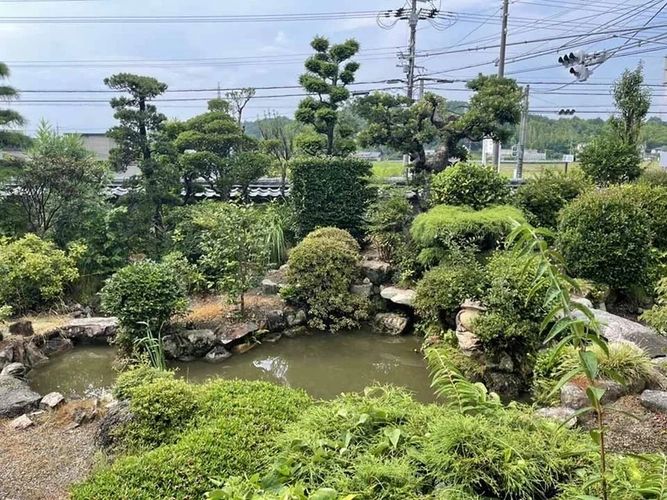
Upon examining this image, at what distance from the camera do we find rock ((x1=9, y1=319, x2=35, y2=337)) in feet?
18.5

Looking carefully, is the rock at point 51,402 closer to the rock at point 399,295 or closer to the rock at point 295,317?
the rock at point 295,317

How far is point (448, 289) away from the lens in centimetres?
547

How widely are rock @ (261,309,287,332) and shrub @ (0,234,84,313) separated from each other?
2.69 metres

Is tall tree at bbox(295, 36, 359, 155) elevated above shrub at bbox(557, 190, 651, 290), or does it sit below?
above

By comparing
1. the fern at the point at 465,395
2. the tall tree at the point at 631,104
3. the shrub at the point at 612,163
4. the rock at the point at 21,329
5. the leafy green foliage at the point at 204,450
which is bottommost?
the rock at the point at 21,329

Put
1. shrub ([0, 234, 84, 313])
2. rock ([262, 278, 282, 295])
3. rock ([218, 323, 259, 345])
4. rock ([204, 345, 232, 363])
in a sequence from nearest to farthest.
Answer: rock ([204, 345, 232, 363]), rock ([218, 323, 259, 345]), shrub ([0, 234, 84, 313]), rock ([262, 278, 282, 295])

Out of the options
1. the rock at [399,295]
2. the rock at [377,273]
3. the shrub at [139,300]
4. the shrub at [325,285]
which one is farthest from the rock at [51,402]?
the rock at [377,273]

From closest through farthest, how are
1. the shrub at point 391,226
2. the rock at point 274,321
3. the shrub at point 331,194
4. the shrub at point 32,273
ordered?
the shrub at point 32,273 < the rock at point 274,321 < the shrub at point 391,226 < the shrub at point 331,194

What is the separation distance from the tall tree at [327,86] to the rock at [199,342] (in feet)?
14.7

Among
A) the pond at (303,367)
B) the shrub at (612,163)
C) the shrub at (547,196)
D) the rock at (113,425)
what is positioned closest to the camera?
the rock at (113,425)

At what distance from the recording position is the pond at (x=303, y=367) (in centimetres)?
502

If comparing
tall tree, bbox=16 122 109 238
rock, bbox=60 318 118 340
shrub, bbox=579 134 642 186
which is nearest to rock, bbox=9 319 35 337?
rock, bbox=60 318 118 340

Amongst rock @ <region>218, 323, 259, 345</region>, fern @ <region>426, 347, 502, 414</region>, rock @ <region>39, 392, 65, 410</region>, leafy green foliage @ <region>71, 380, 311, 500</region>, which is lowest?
rock @ <region>218, 323, 259, 345</region>

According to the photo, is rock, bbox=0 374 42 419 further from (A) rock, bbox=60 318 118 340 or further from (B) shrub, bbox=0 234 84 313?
(B) shrub, bbox=0 234 84 313
